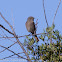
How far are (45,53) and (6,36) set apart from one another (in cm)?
68

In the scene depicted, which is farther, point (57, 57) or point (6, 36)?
point (57, 57)

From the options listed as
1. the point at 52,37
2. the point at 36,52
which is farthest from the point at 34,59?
the point at 52,37

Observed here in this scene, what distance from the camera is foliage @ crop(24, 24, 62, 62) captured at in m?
2.10

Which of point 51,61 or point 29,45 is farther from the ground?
point 29,45

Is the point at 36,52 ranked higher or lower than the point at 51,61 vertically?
higher

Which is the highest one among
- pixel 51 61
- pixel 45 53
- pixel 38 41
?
pixel 38 41

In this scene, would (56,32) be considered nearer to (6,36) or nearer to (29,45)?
(29,45)

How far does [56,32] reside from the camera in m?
2.15

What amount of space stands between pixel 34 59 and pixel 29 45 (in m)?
0.20

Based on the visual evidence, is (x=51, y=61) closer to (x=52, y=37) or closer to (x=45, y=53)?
(x=45, y=53)

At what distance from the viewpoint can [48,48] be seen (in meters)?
2.14

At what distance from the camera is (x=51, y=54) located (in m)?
2.14

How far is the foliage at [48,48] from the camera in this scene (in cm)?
210

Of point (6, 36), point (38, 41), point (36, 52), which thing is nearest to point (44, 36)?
point (38, 41)
